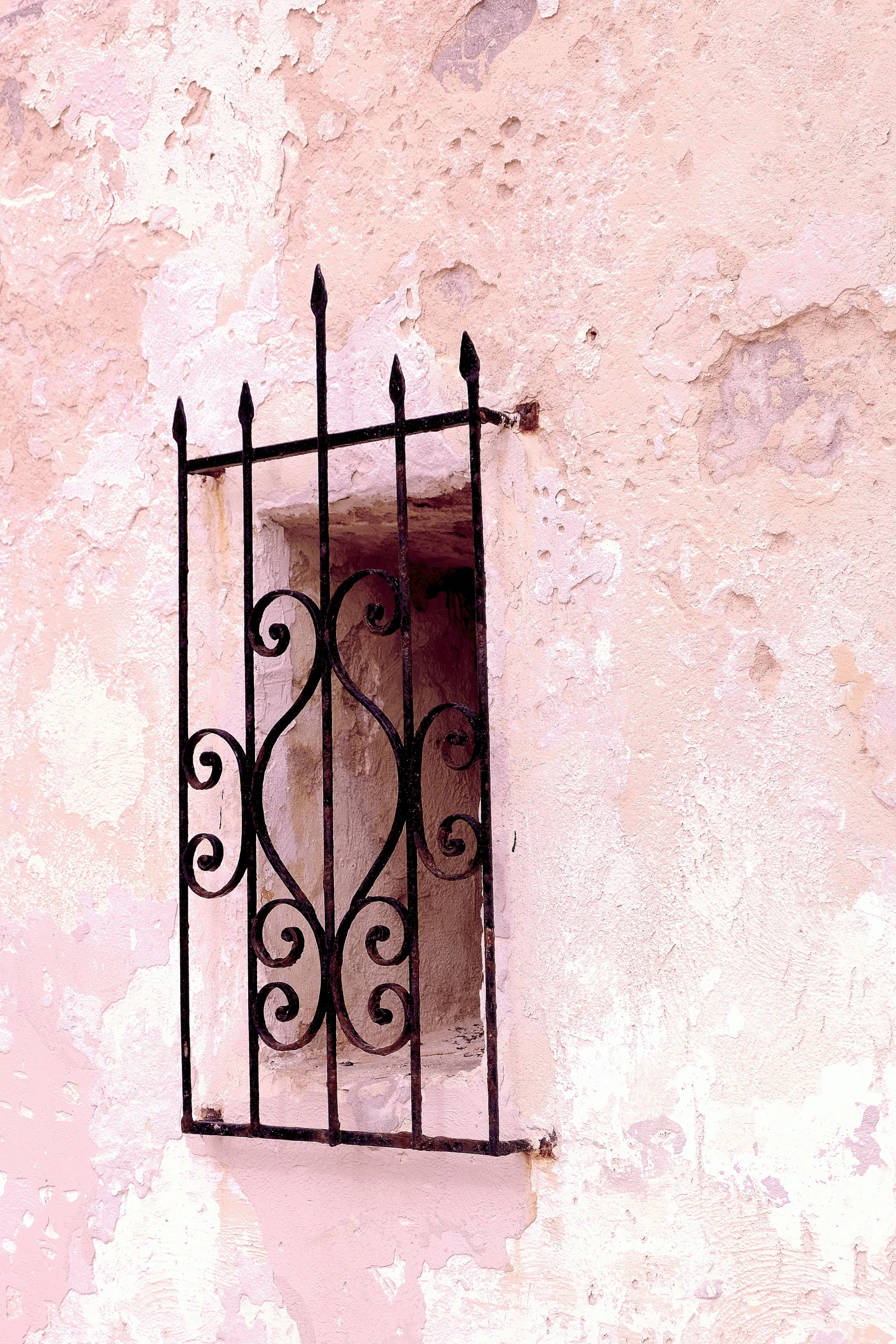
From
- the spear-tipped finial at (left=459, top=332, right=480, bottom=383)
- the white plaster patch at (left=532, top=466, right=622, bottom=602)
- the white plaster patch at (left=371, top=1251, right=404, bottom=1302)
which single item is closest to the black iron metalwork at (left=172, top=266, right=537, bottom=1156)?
the spear-tipped finial at (left=459, top=332, right=480, bottom=383)

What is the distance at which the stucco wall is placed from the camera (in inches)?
70.8

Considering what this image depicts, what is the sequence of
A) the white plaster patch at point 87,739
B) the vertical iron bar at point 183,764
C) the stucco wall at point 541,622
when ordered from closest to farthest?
1. the stucco wall at point 541,622
2. the vertical iron bar at point 183,764
3. the white plaster patch at point 87,739

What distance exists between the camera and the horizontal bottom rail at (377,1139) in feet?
6.27

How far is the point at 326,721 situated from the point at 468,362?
1.94 ft

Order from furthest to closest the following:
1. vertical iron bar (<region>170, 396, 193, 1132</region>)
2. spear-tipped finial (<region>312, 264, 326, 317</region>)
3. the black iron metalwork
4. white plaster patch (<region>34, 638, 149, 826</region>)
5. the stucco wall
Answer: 1. white plaster patch (<region>34, 638, 149, 826</region>)
2. vertical iron bar (<region>170, 396, 193, 1132</region>)
3. spear-tipped finial (<region>312, 264, 326, 317</region>)
4. the black iron metalwork
5. the stucco wall

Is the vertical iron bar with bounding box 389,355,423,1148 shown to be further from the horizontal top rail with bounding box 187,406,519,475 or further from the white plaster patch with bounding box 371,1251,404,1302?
the white plaster patch with bounding box 371,1251,404,1302

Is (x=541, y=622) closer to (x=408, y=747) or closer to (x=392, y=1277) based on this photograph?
(x=408, y=747)

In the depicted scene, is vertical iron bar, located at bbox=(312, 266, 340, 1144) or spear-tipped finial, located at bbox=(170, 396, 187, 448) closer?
vertical iron bar, located at bbox=(312, 266, 340, 1144)

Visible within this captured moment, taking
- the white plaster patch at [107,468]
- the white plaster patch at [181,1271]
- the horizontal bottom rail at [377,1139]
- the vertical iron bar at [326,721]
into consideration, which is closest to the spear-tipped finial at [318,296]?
the vertical iron bar at [326,721]

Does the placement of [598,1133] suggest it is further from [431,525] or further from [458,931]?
[431,525]

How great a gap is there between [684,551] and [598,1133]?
0.88 meters

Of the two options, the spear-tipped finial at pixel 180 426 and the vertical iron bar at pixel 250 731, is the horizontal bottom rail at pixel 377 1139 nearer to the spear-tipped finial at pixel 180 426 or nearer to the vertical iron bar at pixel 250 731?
the vertical iron bar at pixel 250 731

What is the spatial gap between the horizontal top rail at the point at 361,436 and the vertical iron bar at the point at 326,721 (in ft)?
0.13

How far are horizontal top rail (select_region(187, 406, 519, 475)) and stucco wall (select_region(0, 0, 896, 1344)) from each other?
0.06m
